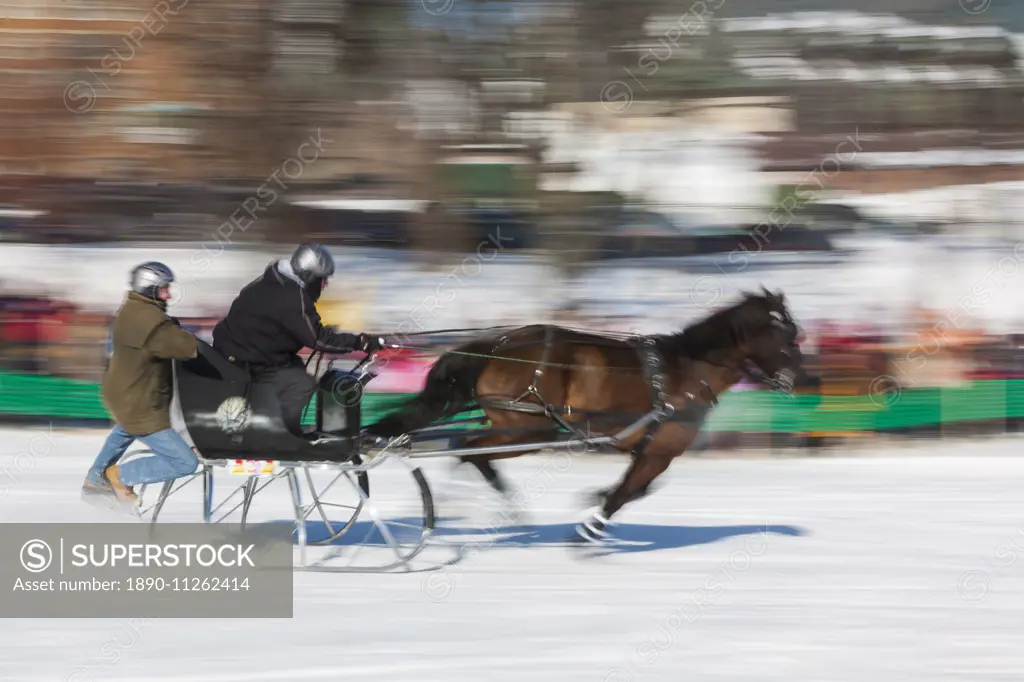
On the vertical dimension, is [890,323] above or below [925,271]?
below

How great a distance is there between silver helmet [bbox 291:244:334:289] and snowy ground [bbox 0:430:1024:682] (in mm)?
1396

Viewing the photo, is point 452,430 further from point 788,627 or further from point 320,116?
point 320,116

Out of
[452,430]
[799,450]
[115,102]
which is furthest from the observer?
[115,102]

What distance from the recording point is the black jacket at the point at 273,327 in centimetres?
589

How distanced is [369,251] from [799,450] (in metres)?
7.11

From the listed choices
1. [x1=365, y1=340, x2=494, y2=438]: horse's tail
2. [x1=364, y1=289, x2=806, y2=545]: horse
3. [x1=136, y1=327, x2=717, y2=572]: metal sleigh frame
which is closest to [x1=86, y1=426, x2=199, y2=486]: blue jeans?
[x1=136, y1=327, x2=717, y2=572]: metal sleigh frame

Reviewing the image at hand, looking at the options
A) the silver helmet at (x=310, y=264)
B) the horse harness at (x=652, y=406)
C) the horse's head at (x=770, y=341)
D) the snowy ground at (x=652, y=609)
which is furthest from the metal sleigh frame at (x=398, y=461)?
the silver helmet at (x=310, y=264)

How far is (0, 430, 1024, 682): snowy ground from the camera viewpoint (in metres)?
4.69

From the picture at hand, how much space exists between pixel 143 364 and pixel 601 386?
2.36 m

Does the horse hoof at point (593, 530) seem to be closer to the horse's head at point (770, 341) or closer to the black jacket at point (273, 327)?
the horse's head at point (770, 341)

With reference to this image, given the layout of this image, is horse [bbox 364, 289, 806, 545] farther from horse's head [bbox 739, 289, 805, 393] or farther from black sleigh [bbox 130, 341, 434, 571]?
A: black sleigh [bbox 130, 341, 434, 571]

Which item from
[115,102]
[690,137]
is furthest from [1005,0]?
[115,102]

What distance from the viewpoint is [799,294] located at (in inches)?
656

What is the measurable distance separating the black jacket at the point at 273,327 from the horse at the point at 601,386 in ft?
2.55
